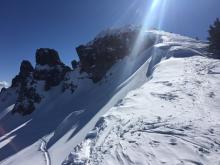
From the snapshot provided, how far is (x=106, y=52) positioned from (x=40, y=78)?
3029 cm

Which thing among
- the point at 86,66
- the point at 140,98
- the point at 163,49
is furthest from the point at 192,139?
the point at 86,66

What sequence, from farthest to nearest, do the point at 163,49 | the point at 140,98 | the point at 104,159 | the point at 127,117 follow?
1. the point at 163,49
2. the point at 140,98
3. the point at 127,117
4. the point at 104,159

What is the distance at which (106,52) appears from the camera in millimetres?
58688

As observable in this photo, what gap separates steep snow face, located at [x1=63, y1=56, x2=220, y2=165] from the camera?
848cm

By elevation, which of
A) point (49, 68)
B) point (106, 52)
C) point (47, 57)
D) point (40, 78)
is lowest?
point (40, 78)

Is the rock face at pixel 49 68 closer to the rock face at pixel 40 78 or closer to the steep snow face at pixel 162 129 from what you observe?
the rock face at pixel 40 78

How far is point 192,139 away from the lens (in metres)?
9.15

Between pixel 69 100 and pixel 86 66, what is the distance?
33.6 feet

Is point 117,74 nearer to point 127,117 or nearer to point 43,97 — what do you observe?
point 43,97

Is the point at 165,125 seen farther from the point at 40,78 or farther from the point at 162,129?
the point at 40,78

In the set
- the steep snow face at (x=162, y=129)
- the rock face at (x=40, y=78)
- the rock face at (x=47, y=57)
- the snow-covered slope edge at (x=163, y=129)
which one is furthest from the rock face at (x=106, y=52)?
the steep snow face at (x=162, y=129)

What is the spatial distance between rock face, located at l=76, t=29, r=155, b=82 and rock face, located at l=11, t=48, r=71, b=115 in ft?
55.3

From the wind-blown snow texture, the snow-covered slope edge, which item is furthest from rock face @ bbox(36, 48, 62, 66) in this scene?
the snow-covered slope edge


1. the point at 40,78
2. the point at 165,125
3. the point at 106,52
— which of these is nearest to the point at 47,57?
the point at 40,78
